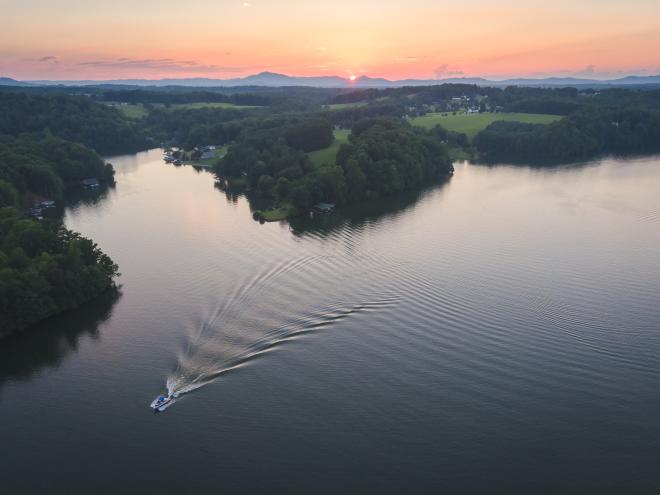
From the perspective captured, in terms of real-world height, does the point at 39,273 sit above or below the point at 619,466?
above

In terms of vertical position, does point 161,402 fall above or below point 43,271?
below

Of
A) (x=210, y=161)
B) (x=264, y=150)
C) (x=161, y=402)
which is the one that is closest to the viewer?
(x=161, y=402)

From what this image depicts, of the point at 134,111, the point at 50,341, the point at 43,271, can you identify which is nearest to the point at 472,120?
the point at 134,111

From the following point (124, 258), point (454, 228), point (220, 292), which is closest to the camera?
point (220, 292)

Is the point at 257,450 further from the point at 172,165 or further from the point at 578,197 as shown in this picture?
the point at 172,165

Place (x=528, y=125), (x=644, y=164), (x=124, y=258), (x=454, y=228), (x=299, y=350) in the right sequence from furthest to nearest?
(x=528, y=125), (x=644, y=164), (x=454, y=228), (x=124, y=258), (x=299, y=350)

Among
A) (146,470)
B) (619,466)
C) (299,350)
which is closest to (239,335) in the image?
(299,350)

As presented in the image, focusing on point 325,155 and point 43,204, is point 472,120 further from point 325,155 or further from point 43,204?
point 43,204

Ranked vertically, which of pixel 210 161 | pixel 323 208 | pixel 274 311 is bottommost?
pixel 210 161
